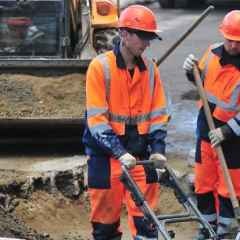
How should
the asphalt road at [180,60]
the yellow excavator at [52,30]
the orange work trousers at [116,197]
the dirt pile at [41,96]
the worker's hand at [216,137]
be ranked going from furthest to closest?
the yellow excavator at [52,30]
the asphalt road at [180,60]
the dirt pile at [41,96]
the worker's hand at [216,137]
the orange work trousers at [116,197]

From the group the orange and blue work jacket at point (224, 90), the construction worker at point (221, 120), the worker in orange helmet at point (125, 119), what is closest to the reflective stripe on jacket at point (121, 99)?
the worker in orange helmet at point (125, 119)

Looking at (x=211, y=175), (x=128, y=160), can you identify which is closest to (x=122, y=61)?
(x=128, y=160)


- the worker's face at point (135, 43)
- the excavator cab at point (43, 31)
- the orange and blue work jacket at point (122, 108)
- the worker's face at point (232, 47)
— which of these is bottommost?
the excavator cab at point (43, 31)

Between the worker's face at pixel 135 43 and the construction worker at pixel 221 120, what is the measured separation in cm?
72

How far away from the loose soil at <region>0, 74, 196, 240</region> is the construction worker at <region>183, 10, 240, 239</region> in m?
1.38

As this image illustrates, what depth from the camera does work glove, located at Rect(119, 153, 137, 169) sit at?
18.5ft

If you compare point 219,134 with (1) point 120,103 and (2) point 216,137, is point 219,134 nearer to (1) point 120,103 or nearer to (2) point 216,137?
(2) point 216,137

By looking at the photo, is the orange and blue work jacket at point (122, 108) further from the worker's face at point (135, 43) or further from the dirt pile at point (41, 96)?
the dirt pile at point (41, 96)

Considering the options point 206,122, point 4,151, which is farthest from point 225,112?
point 4,151

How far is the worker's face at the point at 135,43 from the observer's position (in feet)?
19.0

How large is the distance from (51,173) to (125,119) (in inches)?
112

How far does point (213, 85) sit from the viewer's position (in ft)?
21.5

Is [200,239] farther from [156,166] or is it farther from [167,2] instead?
[167,2]

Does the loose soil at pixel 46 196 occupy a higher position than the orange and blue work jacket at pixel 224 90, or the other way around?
the orange and blue work jacket at pixel 224 90
